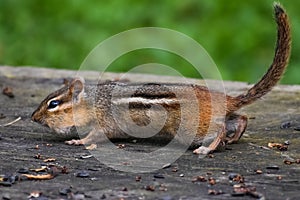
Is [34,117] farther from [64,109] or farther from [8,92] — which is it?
[8,92]

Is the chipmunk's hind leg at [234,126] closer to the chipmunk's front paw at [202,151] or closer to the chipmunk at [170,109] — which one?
the chipmunk at [170,109]

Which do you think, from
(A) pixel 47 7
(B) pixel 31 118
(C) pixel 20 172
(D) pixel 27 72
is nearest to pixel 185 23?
(A) pixel 47 7

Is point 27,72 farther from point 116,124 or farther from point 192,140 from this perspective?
point 192,140

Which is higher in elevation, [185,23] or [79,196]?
[185,23]

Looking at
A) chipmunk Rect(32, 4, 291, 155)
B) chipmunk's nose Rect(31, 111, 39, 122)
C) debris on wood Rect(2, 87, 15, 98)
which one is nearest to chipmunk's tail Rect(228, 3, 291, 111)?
chipmunk Rect(32, 4, 291, 155)

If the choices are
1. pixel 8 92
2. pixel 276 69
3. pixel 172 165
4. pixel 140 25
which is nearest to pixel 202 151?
pixel 172 165

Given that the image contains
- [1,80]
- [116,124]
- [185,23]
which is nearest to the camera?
[116,124]

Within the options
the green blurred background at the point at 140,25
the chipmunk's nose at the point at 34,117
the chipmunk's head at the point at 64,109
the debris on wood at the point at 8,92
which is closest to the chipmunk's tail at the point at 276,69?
the chipmunk's head at the point at 64,109
